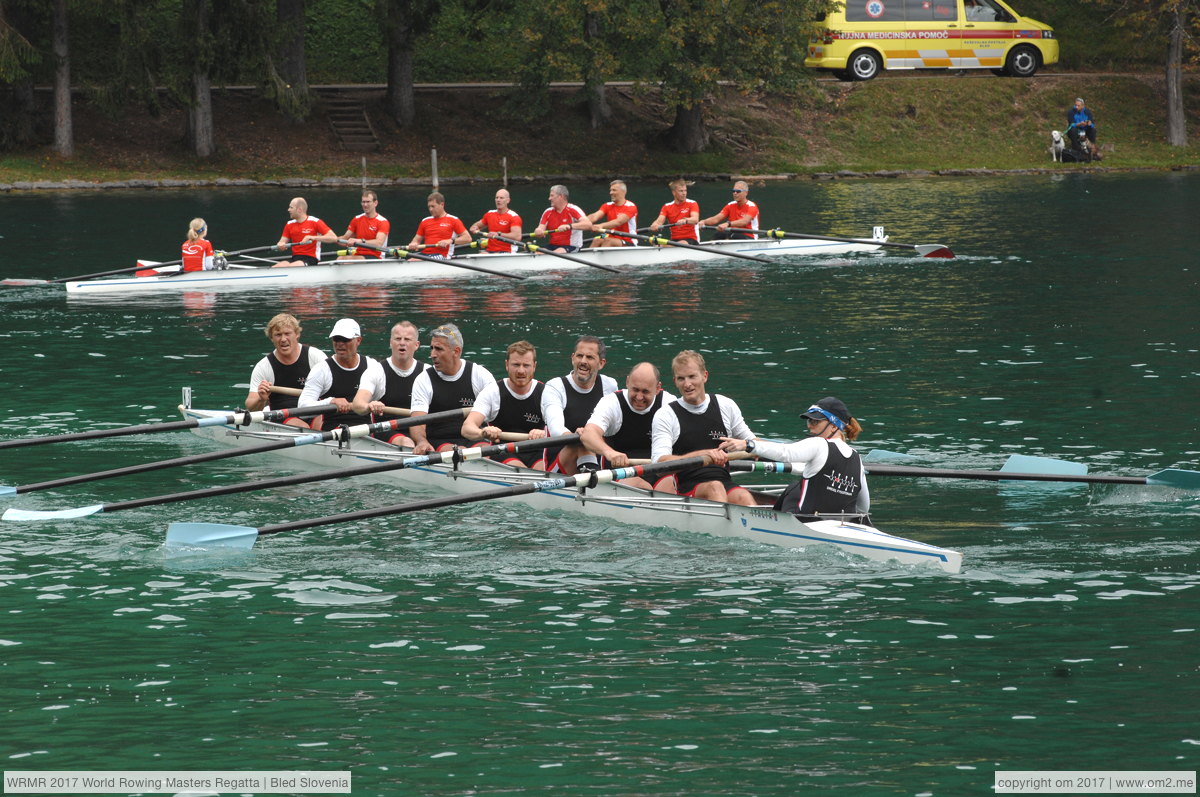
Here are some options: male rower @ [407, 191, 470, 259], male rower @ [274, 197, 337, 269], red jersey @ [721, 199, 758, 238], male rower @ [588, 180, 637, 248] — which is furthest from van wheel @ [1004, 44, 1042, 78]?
male rower @ [274, 197, 337, 269]

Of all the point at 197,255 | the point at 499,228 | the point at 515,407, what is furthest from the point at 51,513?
the point at 499,228

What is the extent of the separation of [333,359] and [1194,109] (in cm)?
Answer: 4687

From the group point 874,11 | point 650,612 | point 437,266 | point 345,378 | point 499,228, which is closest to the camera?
point 650,612

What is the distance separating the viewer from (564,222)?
28.2 m

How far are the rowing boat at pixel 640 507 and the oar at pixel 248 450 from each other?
50 centimetres

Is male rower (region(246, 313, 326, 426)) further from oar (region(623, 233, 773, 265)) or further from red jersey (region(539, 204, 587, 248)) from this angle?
oar (region(623, 233, 773, 265))

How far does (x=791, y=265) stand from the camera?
96.0ft

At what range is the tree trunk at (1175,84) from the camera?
49.5 metres

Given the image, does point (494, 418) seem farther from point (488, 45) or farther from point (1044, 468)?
point (488, 45)

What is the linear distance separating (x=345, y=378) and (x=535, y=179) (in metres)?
33.4

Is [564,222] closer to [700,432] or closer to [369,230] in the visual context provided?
[369,230]

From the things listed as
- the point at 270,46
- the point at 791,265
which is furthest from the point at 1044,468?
the point at 270,46

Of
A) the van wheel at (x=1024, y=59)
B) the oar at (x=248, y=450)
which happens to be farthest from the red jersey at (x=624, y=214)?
the van wheel at (x=1024, y=59)

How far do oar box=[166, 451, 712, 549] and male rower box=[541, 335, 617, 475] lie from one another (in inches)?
35.6
